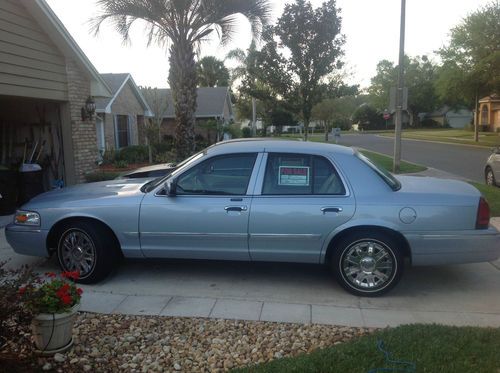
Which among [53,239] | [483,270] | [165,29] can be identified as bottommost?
[483,270]

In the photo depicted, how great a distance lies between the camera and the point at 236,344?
387cm

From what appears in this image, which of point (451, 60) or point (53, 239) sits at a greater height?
point (451, 60)

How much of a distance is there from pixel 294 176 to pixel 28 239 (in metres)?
3.09

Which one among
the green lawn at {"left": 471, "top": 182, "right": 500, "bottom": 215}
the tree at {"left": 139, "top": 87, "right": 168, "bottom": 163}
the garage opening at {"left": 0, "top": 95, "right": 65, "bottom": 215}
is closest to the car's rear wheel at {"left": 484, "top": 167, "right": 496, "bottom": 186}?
the green lawn at {"left": 471, "top": 182, "right": 500, "bottom": 215}

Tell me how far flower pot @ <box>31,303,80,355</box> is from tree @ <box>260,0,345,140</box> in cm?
1408

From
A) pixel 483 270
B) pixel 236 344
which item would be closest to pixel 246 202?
pixel 236 344

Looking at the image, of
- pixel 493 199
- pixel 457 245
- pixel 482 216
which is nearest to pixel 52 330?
pixel 457 245

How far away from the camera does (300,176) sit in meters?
5.00

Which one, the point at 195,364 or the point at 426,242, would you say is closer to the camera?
the point at 195,364

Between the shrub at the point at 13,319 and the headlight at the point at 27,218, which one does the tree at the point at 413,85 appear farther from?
the shrub at the point at 13,319

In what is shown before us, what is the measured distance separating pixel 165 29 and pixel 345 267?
454 inches

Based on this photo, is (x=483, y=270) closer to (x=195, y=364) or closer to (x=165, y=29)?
(x=195, y=364)

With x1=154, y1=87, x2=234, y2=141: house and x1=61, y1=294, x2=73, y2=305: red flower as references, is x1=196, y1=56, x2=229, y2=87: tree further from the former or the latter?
x1=61, y1=294, x2=73, y2=305: red flower

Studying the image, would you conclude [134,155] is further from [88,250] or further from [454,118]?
[454,118]
